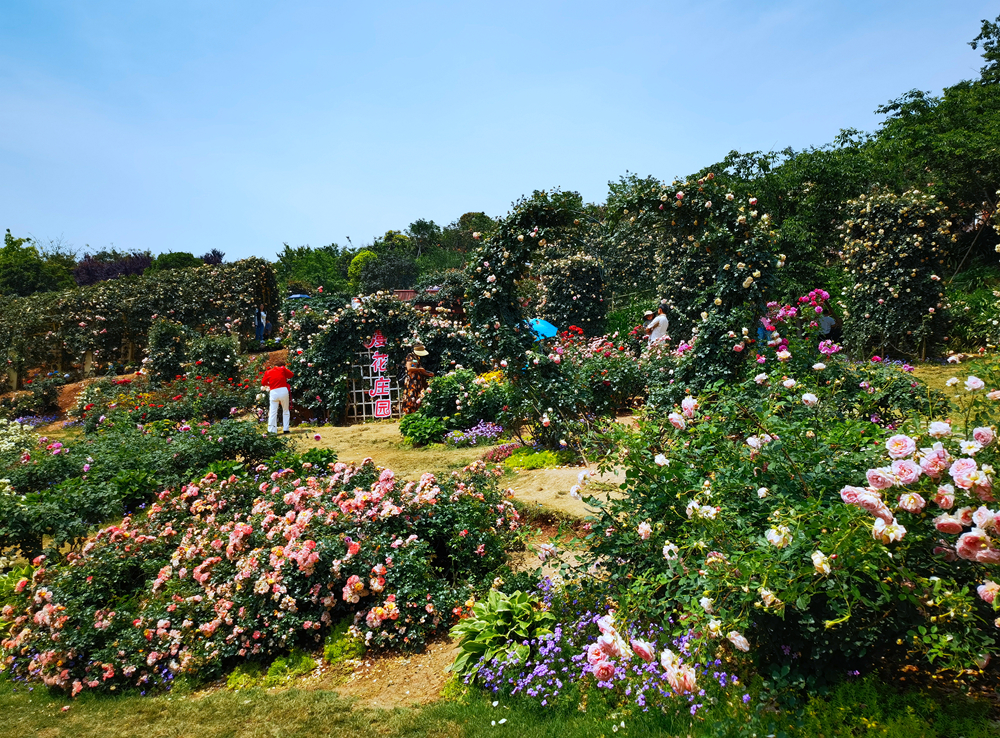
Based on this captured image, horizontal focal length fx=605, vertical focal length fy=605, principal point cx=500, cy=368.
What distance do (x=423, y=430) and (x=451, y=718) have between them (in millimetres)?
6590

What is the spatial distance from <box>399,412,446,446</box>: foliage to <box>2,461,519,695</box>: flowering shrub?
4.47 metres

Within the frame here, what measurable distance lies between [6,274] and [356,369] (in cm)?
3303

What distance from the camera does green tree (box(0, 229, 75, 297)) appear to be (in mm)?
33875

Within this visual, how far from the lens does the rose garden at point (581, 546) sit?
6.58 feet

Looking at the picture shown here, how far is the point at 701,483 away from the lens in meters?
2.72

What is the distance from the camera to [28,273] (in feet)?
112

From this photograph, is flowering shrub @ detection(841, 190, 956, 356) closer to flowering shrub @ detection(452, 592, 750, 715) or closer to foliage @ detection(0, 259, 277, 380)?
flowering shrub @ detection(452, 592, 750, 715)

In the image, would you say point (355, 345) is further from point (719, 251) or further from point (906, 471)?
point (906, 471)

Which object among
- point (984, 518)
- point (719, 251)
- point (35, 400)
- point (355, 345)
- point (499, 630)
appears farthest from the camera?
point (35, 400)

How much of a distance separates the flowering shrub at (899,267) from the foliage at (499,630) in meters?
11.1

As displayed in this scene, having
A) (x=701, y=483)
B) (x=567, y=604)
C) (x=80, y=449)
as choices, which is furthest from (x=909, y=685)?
(x=80, y=449)

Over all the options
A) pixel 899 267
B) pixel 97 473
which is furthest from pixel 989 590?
pixel 899 267

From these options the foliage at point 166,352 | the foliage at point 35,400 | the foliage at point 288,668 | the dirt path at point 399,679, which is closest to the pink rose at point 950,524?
the dirt path at point 399,679

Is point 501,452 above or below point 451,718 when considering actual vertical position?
above
